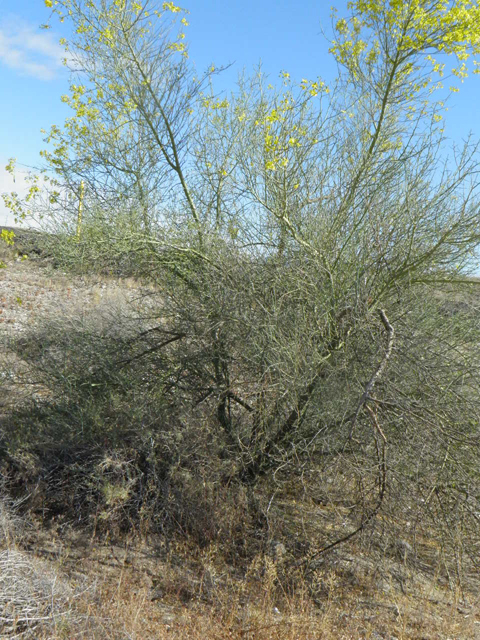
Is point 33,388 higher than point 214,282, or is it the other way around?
point 214,282

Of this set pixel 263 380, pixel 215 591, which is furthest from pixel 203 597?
pixel 263 380

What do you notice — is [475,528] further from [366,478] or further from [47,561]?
[47,561]

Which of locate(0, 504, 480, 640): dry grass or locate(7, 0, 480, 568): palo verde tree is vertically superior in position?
locate(7, 0, 480, 568): palo verde tree

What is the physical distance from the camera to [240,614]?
388 centimetres

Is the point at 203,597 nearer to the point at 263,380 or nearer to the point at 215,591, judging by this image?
the point at 215,591

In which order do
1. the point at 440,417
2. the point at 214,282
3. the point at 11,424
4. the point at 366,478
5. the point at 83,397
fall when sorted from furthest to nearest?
the point at 11,424
the point at 83,397
the point at 214,282
the point at 366,478
the point at 440,417

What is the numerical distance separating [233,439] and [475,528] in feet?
6.23

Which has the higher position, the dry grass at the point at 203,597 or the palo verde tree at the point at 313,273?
the palo verde tree at the point at 313,273

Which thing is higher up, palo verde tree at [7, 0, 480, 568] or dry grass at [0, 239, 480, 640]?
palo verde tree at [7, 0, 480, 568]

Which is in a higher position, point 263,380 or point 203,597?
point 263,380

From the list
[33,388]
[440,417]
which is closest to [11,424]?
[33,388]

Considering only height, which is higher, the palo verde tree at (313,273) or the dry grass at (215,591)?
the palo verde tree at (313,273)

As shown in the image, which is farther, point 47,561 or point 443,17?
point 443,17

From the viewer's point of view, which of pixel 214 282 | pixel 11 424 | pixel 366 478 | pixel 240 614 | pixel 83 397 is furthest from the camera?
pixel 11 424
